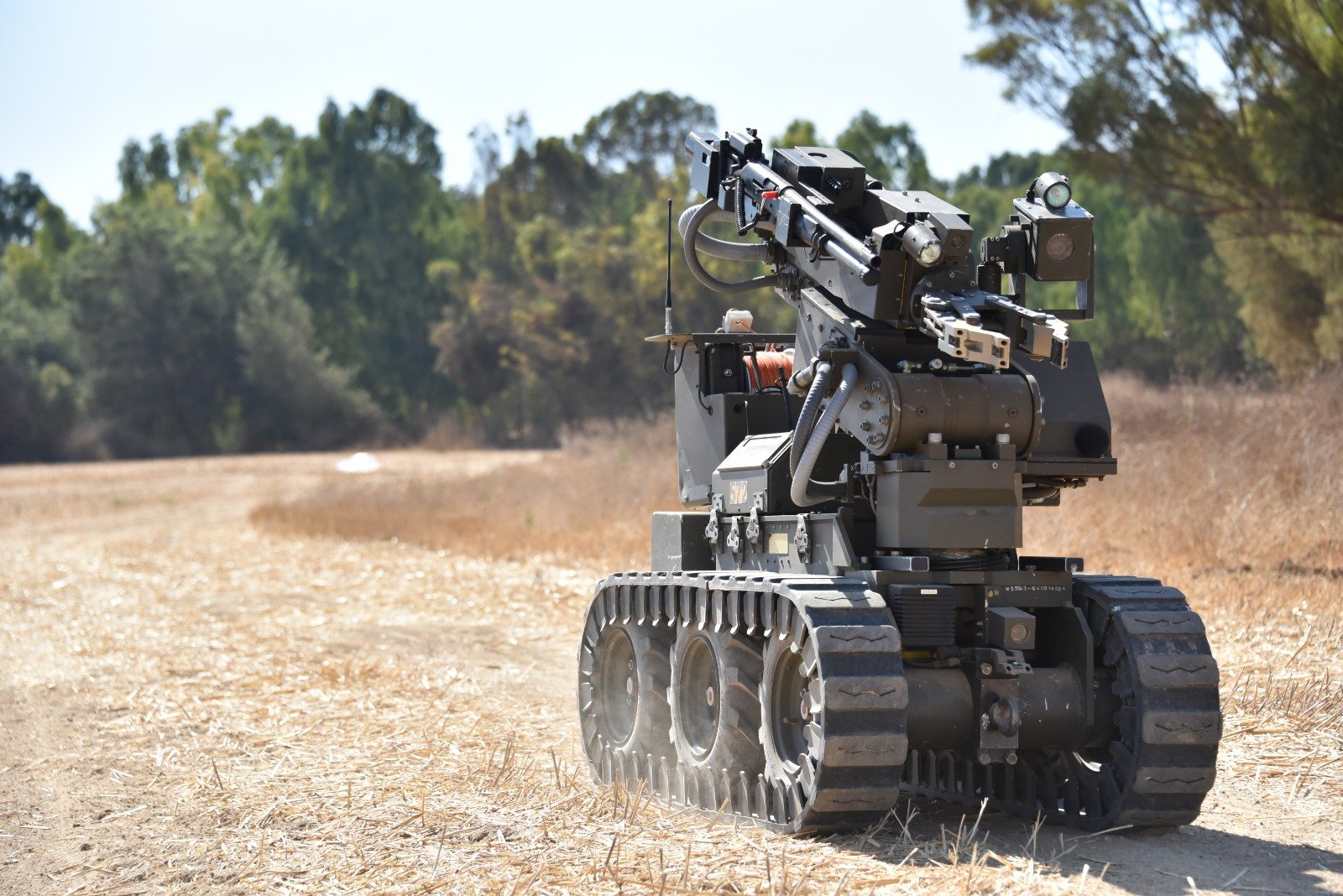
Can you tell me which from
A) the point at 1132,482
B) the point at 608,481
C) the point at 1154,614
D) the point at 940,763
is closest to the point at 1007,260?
the point at 1154,614

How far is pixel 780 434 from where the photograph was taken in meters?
8.34

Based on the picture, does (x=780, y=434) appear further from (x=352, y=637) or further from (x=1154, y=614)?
(x=352, y=637)

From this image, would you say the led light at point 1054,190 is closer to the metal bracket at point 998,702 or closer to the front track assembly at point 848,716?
the front track assembly at point 848,716

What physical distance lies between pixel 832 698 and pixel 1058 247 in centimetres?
263

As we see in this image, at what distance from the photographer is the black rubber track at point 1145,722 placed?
23.2ft

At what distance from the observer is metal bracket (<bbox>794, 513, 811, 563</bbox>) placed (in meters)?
7.72

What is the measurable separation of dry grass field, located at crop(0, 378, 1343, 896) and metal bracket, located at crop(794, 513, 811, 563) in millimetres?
1309

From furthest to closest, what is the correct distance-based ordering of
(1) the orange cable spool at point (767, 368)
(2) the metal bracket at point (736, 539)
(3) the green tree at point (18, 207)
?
(3) the green tree at point (18, 207), (1) the orange cable spool at point (767, 368), (2) the metal bracket at point (736, 539)

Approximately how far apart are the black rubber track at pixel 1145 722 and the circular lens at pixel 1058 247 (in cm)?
155

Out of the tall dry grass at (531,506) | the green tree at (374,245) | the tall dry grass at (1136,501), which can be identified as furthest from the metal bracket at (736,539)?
the green tree at (374,245)

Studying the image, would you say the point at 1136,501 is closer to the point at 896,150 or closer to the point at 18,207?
the point at 896,150

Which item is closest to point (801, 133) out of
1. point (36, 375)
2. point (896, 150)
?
point (896, 150)

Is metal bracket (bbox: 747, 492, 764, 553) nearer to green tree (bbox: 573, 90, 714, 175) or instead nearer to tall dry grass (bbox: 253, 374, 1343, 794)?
tall dry grass (bbox: 253, 374, 1343, 794)

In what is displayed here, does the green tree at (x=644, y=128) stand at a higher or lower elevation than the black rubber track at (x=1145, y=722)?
higher
